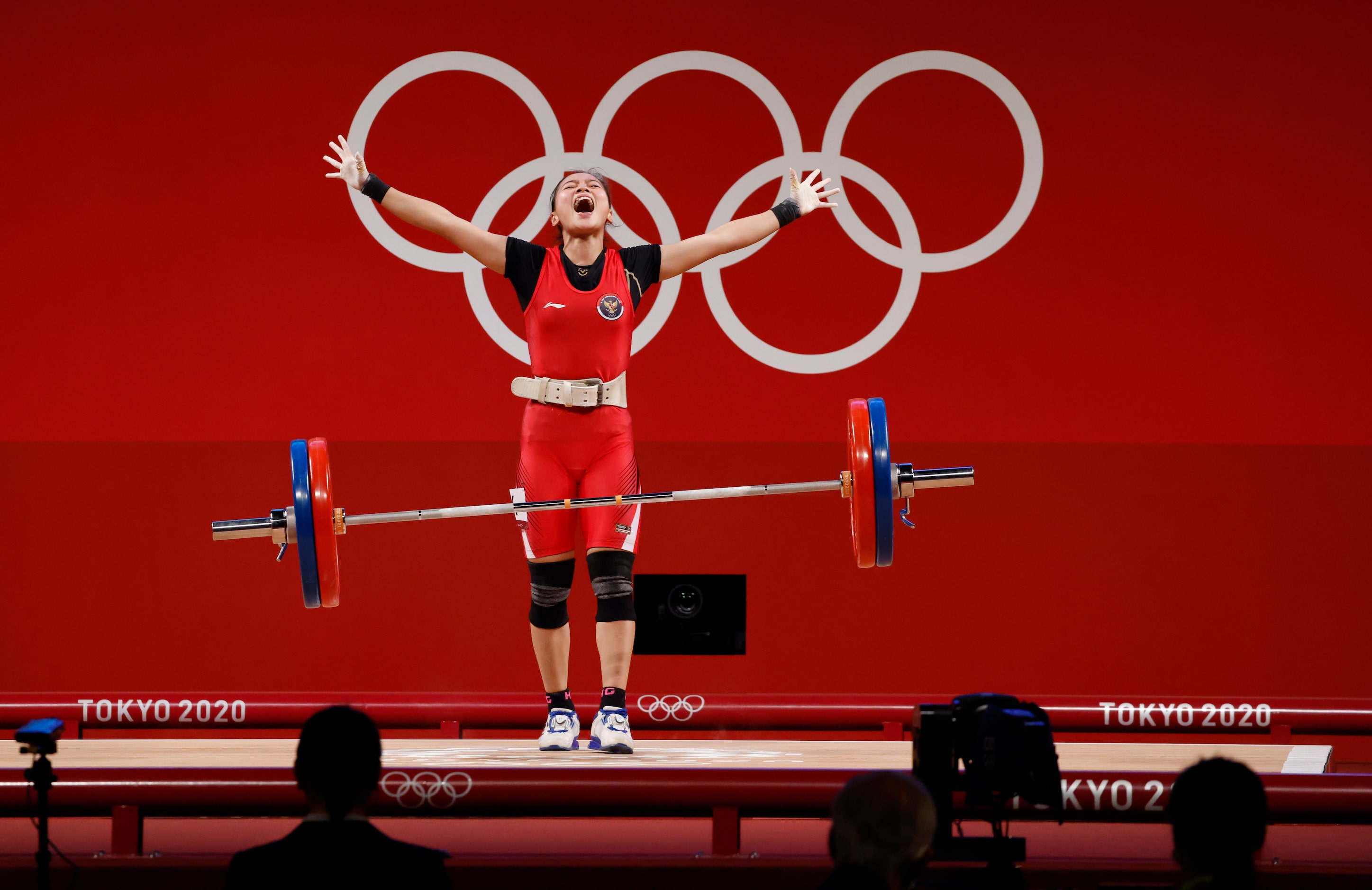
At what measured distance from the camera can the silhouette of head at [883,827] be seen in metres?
1.91

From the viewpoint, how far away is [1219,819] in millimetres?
1911

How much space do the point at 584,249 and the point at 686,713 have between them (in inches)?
67.6

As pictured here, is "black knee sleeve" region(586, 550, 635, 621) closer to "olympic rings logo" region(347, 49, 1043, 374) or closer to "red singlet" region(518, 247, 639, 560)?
"red singlet" region(518, 247, 639, 560)

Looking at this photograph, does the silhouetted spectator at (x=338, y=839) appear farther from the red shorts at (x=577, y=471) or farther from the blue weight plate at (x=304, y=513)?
the red shorts at (x=577, y=471)

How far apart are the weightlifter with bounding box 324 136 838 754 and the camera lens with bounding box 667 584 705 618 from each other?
1.68 metres

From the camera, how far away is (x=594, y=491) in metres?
3.71

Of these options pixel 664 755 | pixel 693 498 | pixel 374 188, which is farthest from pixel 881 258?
pixel 664 755

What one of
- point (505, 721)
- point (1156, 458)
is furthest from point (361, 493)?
point (1156, 458)

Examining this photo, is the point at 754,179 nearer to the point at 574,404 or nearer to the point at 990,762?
the point at 574,404

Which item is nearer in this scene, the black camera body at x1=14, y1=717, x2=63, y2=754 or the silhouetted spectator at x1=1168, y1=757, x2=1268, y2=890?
the silhouetted spectator at x1=1168, y1=757, x2=1268, y2=890

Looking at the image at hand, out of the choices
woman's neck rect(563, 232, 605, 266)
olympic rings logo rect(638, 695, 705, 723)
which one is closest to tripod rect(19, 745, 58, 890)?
woman's neck rect(563, 232, 605, 266)

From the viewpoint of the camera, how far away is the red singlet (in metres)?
3.69

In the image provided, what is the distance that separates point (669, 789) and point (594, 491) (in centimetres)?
101

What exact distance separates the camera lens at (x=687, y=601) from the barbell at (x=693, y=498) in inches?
74.2
